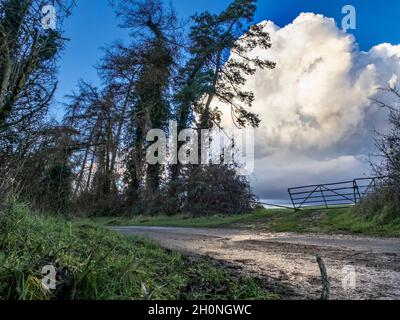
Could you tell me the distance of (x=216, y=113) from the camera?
3206 cm

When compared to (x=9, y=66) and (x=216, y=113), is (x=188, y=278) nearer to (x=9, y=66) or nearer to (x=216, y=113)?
(x=9, y=66)

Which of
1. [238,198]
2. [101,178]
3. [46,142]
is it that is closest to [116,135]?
[101,178]

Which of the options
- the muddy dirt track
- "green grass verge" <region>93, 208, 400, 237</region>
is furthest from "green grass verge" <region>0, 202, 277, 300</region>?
"green grass verge" <region>93, 208, 400, 237</region>

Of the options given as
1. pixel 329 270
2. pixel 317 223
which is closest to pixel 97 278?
pixel 329 270

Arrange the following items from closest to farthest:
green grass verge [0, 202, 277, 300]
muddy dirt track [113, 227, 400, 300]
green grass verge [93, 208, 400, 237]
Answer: green grass verge [0, 202, 277, 300]
muddy dirt track [113, 227, 400, 300]
green grass verge [93, 208, 400, 237]

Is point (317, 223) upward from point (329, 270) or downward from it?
upward

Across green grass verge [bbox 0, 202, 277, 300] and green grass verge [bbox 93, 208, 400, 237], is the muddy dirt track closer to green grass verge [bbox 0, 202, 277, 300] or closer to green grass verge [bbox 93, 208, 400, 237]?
green grass verge [bbox 0, 202, 277, 300]

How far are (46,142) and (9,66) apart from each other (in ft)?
10.4

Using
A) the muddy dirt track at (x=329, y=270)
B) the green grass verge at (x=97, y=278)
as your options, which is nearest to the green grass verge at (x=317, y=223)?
the muddy dirt track at (x=329, y=270)

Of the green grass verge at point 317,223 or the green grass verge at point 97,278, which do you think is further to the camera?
the green grass verge at point 317,223

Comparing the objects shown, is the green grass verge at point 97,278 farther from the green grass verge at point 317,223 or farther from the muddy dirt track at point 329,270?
the green grass verge at point 317,223

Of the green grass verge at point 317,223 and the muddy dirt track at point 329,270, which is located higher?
the green grass verge at point 317,223

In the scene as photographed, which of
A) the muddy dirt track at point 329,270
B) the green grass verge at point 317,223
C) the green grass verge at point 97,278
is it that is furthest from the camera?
the green grass verge at point 317,223

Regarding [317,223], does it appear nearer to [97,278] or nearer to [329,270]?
[329,270]
